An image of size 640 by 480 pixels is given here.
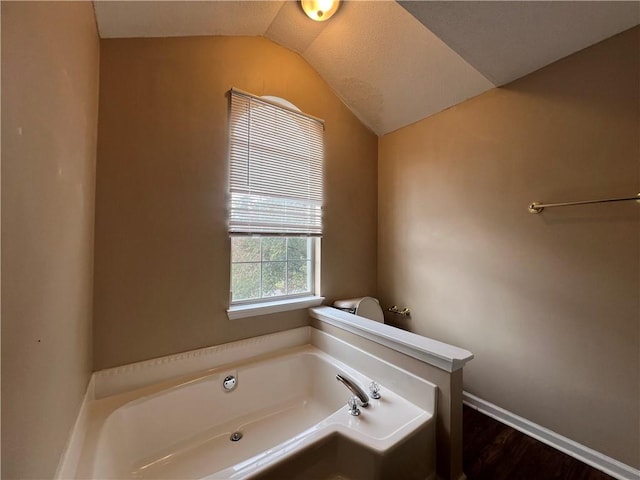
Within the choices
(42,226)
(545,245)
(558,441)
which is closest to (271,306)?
(42,226)

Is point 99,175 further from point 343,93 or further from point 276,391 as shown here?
point 343,93

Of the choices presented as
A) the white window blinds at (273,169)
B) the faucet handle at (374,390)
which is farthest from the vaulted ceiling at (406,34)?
the faucet handle at (374,390)

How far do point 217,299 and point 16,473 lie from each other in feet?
3.82

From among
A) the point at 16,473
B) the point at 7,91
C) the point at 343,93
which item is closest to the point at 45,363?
the point at 16,473

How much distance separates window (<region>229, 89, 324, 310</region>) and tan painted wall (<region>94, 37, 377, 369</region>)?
0.35 ft

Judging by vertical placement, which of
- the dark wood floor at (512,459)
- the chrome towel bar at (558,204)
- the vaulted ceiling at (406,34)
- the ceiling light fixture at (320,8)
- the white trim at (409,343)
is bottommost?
the dark wood floor at (512,459)

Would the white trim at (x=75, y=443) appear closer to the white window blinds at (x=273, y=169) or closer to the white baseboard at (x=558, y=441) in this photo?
the white window blinds at (x=273, y=169)

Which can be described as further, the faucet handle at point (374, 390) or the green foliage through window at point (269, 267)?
the green foliage through window at point (269, 267)

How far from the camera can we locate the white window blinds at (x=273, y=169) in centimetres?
184

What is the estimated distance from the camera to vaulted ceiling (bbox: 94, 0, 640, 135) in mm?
1349

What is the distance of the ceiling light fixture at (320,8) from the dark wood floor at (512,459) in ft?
9.36

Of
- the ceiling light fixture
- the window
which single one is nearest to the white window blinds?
the window

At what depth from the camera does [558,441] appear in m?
1.55

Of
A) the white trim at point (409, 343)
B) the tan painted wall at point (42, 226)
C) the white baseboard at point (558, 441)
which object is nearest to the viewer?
the tan painted wall at point (42, 226)
